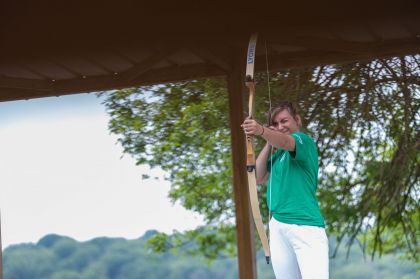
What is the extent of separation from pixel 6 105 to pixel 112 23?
258 cm

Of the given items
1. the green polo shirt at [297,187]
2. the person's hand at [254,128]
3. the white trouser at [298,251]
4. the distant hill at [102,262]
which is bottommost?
the distant hill at [102,262]

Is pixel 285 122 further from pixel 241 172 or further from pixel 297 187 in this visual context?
pixel 241 172

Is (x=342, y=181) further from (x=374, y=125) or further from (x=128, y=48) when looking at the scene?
(x=128, y=48)

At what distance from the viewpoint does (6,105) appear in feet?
23.0

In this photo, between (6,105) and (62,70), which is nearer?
(62,70)

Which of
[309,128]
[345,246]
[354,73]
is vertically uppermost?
[354,73]

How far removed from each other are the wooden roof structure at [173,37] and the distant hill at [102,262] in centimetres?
200

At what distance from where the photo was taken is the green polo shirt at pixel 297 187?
2.97 m

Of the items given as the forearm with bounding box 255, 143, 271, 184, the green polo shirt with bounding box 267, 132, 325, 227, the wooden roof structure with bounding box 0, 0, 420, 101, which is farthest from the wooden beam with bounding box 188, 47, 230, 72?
the green polo shirt with bounding box 267, 132, 325, 227

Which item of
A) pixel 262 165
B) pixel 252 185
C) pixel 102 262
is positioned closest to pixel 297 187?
pixel 262 165

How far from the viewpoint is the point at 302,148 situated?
298cm

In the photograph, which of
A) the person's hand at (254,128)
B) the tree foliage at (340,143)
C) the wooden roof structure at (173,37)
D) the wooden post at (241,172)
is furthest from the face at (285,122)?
the tree foliage at (340,143)

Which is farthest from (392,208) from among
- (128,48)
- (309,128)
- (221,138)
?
(128,48)

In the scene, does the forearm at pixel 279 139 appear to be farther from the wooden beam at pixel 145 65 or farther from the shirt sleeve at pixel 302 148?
the wooden beam at pixel 145 65
